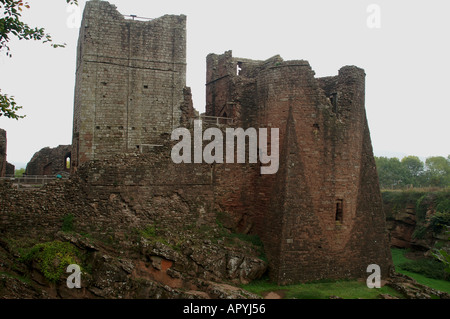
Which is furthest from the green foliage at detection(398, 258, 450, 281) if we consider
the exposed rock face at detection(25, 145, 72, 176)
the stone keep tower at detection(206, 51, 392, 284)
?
the exposed rock face at detection(25, 145, 72, 176)

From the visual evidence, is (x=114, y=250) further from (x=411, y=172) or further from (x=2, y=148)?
(x=411, y=172)

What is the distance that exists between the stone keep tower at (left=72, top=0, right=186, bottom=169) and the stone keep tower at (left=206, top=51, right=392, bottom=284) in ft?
9.53

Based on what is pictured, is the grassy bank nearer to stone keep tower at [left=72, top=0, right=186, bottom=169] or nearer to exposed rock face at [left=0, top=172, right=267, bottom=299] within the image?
exposed rock face at [left=0, top=172, right=267, bottom=299]

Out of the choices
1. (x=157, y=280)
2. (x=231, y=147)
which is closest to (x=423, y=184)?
(x=231, y=147)

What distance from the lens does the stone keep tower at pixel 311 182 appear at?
14352 mm

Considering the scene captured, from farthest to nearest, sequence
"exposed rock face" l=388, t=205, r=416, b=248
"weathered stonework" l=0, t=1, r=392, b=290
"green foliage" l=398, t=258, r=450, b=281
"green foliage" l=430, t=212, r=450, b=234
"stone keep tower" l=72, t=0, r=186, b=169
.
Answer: "exposed rock face" l=388, t=205, r=416, b=248 → "green foliage" l=430, t=212, r=450, b=234 → "green foliage" l=398, t=258, r=450, b=281 → "stone keep tower" l=72, t=0, r=186, b=169 → "weathered stonework" l=0, t=1, r=392, b=290

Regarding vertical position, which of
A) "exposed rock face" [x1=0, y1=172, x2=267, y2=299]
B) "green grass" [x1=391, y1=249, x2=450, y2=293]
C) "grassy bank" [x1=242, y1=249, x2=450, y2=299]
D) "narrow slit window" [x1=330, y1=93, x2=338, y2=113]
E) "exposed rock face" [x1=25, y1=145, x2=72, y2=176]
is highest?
"narrow slit window" [x1=330, y1=93, x2=338, y2=113]

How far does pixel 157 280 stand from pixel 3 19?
8.46 m

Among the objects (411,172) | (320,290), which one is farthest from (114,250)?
(411,172)

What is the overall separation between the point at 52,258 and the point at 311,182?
348 inches

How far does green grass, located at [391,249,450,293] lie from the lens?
58.2 feet

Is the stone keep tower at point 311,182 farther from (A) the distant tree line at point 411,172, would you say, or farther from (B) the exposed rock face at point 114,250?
(A) the distant tree line at point 411,172
